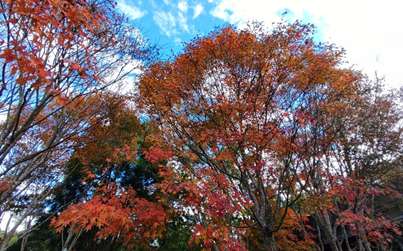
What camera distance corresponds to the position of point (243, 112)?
244 inches

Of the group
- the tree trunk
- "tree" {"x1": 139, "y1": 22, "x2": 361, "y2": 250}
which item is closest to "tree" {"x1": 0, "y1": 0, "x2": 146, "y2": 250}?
"tree" {"x1": 139, "y1": 22, "x2": 361, "y2": 250}

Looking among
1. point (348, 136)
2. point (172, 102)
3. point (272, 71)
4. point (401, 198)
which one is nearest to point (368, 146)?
point (348, 136)

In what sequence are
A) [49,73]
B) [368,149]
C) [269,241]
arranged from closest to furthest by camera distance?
[49,73] < [269,241] < [368,149]

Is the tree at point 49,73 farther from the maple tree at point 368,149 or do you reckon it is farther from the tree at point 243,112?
the maple tree at point 368,149

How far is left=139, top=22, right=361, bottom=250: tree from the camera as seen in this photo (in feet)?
18.0

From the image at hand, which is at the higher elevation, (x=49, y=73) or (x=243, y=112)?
(x=243, y=112)

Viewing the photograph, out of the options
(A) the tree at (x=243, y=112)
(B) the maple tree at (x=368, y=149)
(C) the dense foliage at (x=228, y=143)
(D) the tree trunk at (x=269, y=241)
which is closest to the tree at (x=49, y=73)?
(C) the dense foliage at (x=228, y=143)

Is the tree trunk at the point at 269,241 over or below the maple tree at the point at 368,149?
below

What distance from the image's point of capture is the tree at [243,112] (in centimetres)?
548

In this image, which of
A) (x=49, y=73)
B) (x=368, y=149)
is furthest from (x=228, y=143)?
(x=368, y=149)

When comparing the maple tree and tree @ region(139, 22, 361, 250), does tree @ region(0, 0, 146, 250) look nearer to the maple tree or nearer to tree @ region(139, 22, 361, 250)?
tree @ region(139, 22, 361, 250)

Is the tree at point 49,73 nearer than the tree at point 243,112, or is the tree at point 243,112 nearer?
the tree at point 49,73

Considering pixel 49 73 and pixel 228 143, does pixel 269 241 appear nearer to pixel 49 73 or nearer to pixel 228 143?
pixel 228 143

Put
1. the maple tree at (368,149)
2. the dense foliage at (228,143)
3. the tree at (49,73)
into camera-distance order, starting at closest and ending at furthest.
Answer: the tree at (49,73), the dense foliage at (228,143), the maple tree at (368,149)
